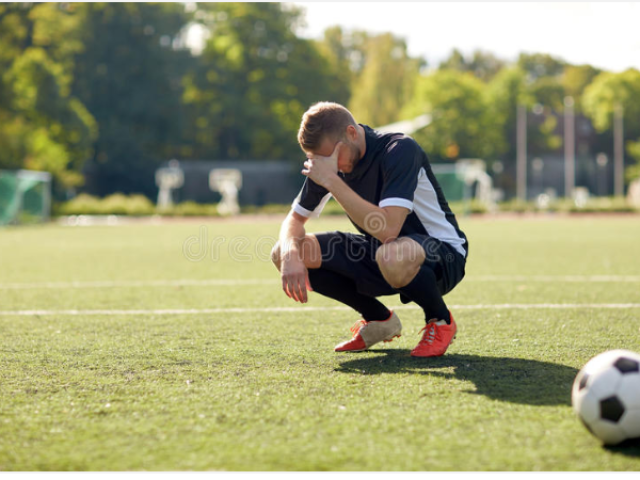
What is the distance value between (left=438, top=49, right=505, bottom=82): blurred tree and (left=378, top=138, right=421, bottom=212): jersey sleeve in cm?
7446

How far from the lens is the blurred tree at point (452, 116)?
2087 inches

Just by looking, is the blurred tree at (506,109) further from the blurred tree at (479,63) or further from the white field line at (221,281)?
the white field line at (221,281)

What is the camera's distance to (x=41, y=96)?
3778 centimetres

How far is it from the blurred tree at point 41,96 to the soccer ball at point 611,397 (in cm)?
3379

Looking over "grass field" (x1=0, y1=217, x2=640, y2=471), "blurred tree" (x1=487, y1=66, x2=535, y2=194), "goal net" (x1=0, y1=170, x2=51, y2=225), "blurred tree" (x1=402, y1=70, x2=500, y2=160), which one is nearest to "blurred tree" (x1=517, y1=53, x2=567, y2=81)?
"blurred tree" (x1=487, y1=66, x2=535, y2=194)

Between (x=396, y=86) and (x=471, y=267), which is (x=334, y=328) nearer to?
(x=471, y=267)

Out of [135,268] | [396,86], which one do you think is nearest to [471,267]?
[135,268]

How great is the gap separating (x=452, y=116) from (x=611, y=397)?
52.5 metres

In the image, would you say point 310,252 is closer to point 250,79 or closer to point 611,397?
point 611,397

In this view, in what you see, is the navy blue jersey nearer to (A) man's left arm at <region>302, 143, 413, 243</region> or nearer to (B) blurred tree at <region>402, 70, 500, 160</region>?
(A) man's left arm at <region>302, 143, 413, 243</region>

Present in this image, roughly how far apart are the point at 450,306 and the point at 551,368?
2348 millimetres

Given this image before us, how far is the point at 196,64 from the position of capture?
50969mm

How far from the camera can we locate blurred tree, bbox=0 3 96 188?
112ft

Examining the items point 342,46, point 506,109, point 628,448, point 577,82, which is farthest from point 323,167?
point 577,82
